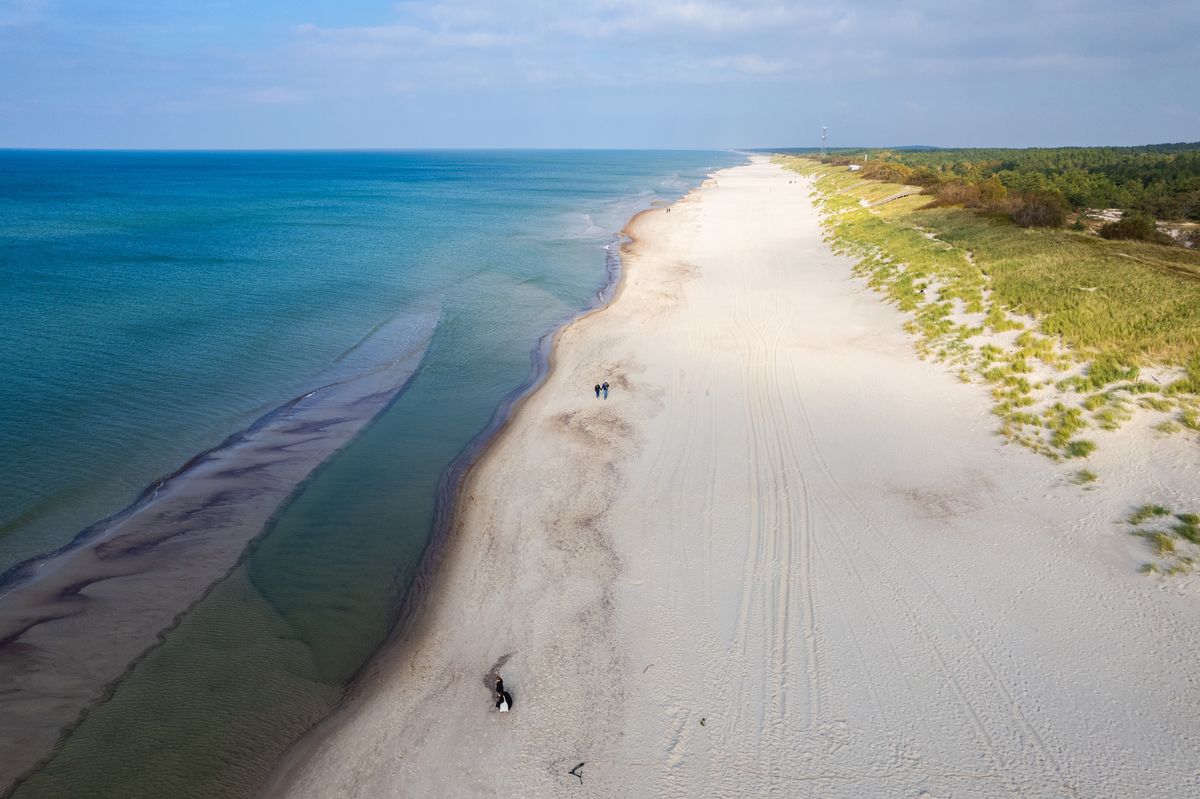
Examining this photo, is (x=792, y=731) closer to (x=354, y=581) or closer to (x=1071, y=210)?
(x=354, y=581)

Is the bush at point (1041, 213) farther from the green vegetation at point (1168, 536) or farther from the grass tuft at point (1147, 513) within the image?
the green vegetation at point (1168, 536)

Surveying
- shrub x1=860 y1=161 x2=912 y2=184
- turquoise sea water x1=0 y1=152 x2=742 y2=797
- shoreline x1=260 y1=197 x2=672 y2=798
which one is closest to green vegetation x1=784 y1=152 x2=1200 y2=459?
shoreline x1=260 y1=197 x2=672 y2=798

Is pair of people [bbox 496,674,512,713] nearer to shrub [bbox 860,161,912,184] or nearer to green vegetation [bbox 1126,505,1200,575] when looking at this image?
green vegetation [bbox 1126,505,1200,575]

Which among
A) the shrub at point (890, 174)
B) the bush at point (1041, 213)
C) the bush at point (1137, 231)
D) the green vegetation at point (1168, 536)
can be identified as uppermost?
the shrub at point (890, 174)

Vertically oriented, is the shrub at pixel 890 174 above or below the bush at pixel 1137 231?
above

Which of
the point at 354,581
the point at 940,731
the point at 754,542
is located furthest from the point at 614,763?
the point at 354,581

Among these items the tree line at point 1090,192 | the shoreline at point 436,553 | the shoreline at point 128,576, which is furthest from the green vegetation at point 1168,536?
the tree line at point 1090,192
